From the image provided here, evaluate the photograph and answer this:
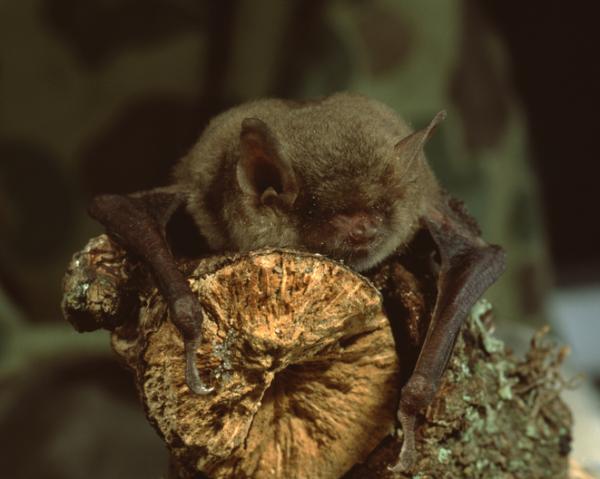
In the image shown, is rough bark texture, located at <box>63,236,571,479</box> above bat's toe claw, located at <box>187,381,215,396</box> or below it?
above

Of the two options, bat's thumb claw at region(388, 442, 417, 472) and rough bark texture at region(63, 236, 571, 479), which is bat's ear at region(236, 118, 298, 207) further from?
bat's thumb claw at region(388, 442, 417, 472)

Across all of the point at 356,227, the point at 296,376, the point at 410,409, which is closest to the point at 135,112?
the point at 356,227

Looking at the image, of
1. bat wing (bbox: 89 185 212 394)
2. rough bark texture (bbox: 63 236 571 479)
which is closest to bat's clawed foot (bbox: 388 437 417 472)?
rough bark texture (bbox: 63 236 571 479)

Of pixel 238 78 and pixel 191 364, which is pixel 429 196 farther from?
pixel 238 78

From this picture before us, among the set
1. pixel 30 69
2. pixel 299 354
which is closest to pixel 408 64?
pixel 30 69

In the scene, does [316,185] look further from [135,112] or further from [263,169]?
[135,112]

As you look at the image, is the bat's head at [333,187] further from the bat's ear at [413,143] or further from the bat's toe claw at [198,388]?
the bat's toe claw at [198,388]

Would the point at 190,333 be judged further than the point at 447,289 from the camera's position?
No
